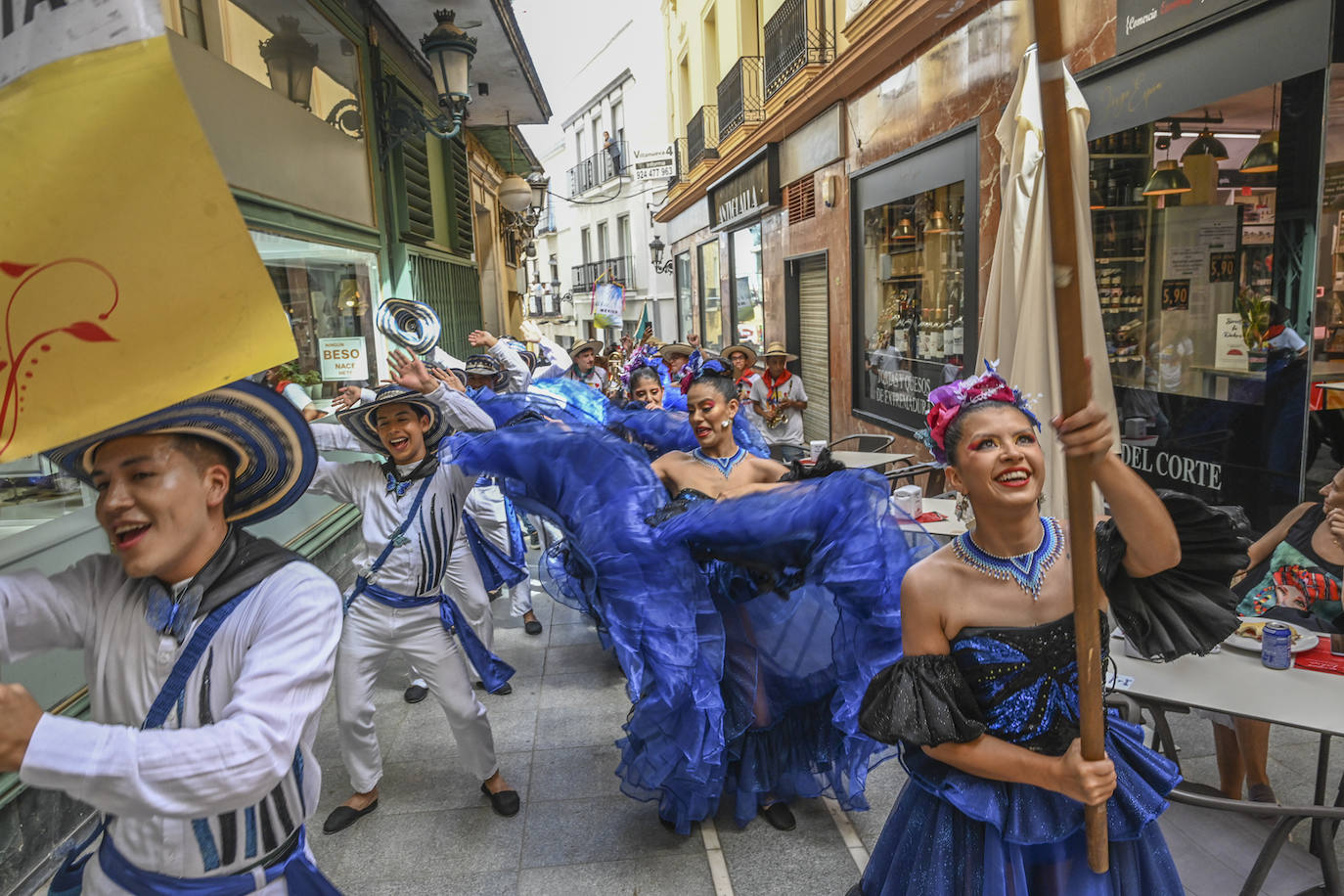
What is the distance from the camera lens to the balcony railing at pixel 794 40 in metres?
11.1

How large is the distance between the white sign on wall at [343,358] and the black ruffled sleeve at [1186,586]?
6.75m

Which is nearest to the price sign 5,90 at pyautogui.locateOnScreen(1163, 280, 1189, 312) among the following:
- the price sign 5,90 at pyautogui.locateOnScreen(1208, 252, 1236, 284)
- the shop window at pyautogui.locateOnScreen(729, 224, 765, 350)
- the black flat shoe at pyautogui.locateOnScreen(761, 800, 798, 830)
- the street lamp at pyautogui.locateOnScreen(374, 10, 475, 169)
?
the price sign 5,90 at pyautogui.locateOnScreen(1208, 252, 1236, 284)

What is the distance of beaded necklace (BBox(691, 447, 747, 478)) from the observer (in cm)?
432

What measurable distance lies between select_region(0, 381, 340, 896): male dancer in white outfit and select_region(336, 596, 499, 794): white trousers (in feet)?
6.18

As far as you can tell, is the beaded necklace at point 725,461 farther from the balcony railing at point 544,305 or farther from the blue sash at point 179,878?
the balcony railing at point 544,305

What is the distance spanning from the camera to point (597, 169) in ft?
123

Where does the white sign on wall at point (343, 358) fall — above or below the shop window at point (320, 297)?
below

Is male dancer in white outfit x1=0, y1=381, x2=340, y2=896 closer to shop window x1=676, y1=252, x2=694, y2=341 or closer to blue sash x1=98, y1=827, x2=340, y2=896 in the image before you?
blue sash x1=98, y1=827, x2=340, y2=896

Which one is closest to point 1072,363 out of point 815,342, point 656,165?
point 815,342

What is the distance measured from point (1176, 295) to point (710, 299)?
17021 mm

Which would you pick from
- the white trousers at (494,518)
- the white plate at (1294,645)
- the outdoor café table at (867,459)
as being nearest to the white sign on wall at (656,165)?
the outdoor café table at (867,459)

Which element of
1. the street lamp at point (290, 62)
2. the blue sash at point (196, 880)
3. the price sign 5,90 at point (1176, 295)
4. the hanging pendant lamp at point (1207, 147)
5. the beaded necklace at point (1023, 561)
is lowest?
the blue sash at point (196, 880)

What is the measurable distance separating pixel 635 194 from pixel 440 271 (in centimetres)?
2378

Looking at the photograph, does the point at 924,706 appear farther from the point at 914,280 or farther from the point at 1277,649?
the point at 914,280
